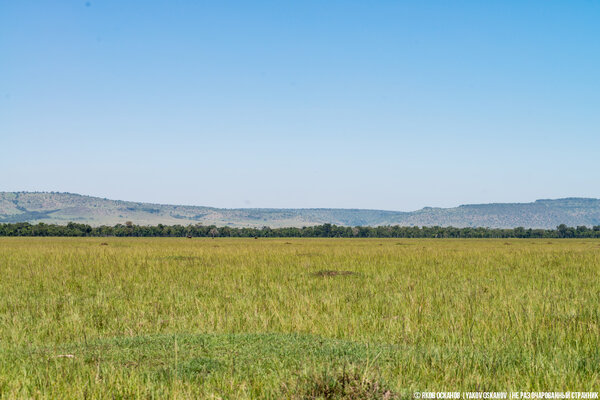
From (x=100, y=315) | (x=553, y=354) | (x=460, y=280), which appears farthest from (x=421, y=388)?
(x=460, y=280)

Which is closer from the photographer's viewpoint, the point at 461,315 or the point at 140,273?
the point at 461,315

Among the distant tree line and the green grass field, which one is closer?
the green grass field

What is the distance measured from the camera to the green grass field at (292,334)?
6.42 metres

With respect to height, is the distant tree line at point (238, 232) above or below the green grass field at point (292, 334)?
below

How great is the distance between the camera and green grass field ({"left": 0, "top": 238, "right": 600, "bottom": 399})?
642 cm

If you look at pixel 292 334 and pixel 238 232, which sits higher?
pixel 292 334

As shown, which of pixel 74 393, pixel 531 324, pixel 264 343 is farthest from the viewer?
pixel 531 324

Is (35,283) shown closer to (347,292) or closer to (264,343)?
(347,292)

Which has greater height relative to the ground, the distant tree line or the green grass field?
the green grass field

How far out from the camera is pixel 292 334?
922 cm

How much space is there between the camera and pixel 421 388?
6.39 m

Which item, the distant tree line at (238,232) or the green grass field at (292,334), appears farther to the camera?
the distant tree line at (238,232)

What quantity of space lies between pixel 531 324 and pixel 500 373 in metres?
3.89

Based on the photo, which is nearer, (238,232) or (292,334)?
(292,334)
